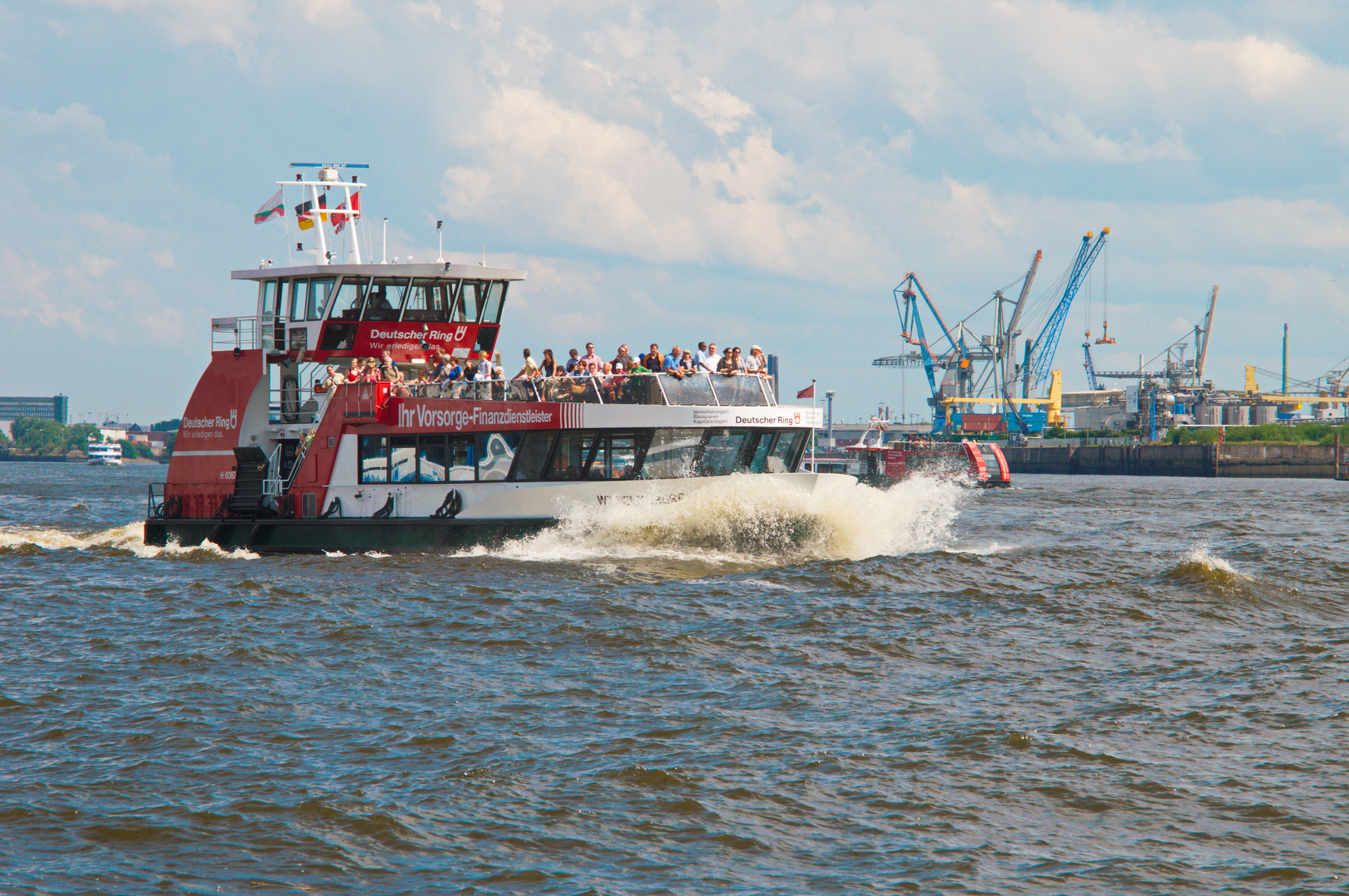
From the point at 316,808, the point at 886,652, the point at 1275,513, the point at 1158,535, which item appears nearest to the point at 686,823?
the point at 316,808

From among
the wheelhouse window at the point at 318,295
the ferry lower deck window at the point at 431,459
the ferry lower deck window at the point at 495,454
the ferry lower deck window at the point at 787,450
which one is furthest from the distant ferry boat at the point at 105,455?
the ferry lower deck window at the point at 787,450

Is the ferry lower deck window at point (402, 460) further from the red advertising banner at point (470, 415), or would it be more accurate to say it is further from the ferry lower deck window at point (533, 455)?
the ferry lower deck window at point (533, 455)

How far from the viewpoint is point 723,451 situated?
2081cm

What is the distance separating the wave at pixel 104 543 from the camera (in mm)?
22969

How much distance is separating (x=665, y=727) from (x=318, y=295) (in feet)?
52.4

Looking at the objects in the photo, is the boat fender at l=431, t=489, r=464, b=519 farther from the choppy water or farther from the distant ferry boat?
the distant ferry boat

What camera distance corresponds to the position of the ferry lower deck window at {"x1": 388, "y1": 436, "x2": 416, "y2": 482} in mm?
21328

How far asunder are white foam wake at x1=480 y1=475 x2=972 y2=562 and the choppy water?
11cm

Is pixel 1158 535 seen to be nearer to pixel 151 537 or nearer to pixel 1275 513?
pixel 1275 513

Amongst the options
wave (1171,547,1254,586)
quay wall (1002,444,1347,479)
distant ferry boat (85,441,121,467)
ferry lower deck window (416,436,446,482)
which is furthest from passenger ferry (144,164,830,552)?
distant ferry boat (85,441,121,467)

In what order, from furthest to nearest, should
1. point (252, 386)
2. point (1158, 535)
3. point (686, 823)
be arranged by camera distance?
point (1158, 535) → point (252, 386) → point (686, 823)

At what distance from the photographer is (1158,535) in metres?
29.9

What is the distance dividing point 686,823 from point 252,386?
59.3 ft

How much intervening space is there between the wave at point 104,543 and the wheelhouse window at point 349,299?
16.4 ft
